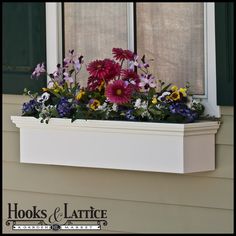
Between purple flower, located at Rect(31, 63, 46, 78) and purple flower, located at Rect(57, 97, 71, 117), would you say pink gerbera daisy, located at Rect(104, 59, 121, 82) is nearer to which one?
purple flower, located at Rect(57, 97, 71, 117)

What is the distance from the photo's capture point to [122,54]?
4664 mm

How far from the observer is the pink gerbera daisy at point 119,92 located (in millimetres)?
4546

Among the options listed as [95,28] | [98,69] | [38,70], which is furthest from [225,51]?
[38,70]

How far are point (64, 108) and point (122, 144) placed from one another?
1.21 feet

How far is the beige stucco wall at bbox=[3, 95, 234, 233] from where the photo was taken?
4.59 m

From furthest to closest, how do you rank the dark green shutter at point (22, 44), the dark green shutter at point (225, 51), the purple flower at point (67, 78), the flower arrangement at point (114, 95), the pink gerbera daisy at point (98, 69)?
the dark green shutter at point (22, 44) < the purple flower at point (67, 78) < the pink gerbera daisy at point (98, 69) < the flower arrangement at point (114, 95) < the dark green shutter at point (225, 51)

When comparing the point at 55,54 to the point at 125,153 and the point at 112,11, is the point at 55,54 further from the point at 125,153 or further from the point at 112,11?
the point at 125,153

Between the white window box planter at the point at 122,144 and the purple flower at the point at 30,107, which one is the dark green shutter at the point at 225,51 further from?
the purple flower at the point at 30,107

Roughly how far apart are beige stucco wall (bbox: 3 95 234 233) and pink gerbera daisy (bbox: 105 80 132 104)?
44cm

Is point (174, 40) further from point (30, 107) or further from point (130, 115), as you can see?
point (30, 107)

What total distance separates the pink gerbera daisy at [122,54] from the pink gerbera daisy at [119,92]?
5.6 inches

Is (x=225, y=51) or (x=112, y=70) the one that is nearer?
(x=225, y=51)

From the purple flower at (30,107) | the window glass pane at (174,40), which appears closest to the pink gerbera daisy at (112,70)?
the window glass pane at (174,40)

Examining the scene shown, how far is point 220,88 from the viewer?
4.47 metres
